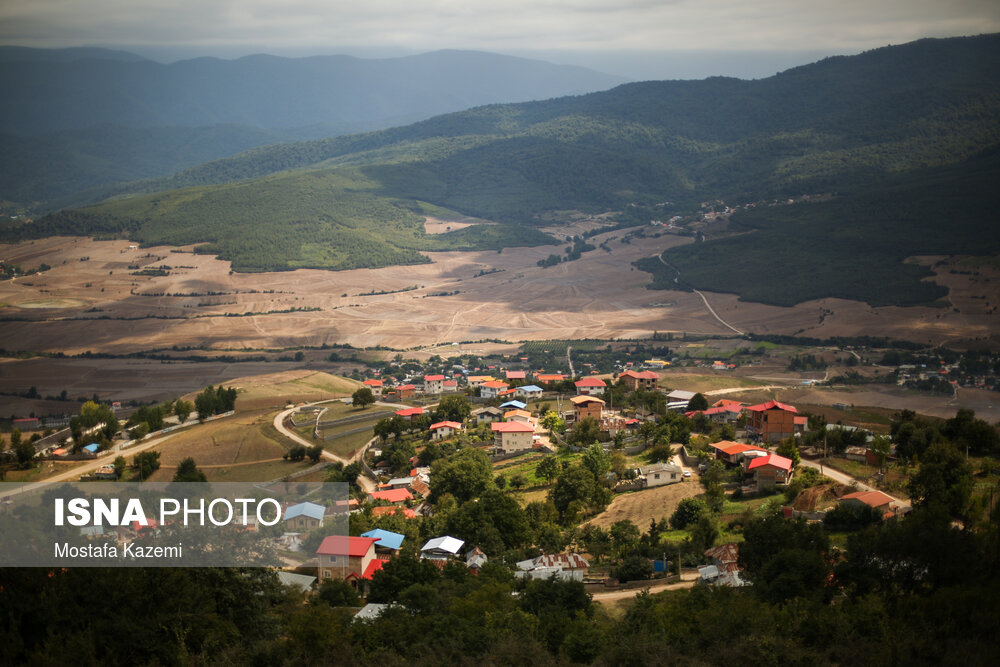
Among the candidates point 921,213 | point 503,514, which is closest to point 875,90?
point 921,213

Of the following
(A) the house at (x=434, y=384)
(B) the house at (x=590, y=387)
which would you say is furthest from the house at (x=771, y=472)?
(A) the house at (x=434, y=384)

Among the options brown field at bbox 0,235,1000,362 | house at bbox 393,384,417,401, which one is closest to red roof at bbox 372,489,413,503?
house at bbox 393,384,417,401

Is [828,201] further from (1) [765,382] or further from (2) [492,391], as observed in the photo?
(2) [492,391]

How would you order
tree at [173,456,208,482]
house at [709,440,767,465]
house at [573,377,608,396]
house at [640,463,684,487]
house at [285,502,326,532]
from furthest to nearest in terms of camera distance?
house at [573,377,608,396] < house at [709,440,767,465] < house at [640,463,684,487] < tree at [173,456,208,482] < house at [285,502,326,532]

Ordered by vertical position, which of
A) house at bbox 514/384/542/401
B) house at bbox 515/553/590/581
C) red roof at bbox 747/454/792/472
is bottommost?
house at bbox 514/384/542/401

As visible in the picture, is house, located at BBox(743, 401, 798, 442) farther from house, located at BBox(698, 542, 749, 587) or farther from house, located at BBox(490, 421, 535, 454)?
house, located at BBox(698, 542, 749, 587)

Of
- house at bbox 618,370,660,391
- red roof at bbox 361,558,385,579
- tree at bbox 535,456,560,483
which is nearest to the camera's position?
red roof at bbox 361,558,385,579

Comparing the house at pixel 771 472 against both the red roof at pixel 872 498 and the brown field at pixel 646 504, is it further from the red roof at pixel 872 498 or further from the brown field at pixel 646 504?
the red roof at pixel 872 498

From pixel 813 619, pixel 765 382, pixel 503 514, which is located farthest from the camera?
pixel 765 382
